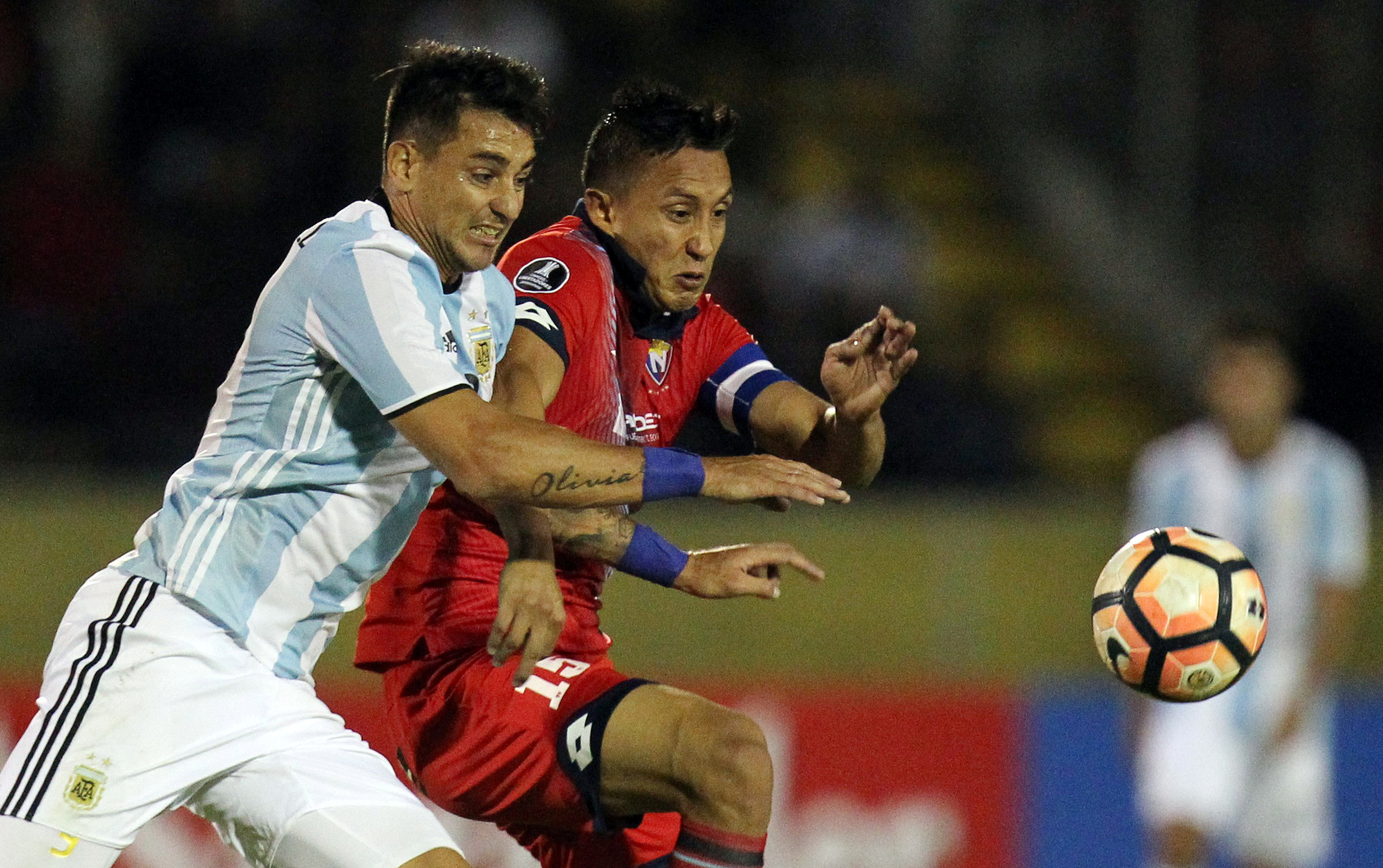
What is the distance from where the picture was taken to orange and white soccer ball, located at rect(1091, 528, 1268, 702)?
167 inches

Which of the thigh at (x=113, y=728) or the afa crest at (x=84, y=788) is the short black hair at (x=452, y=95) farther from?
the afa crest at (x=84, y=788)

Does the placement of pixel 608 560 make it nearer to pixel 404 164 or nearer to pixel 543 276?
pixel 543 276

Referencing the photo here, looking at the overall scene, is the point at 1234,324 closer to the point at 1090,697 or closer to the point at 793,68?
the point at 1090,697

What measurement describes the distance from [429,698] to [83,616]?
80 cm

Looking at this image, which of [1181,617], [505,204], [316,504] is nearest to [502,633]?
[316,504]

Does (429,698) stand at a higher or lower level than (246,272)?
lower

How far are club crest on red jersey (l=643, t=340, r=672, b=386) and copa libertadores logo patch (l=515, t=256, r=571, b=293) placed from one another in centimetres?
34

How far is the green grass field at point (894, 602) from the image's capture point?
314 inches

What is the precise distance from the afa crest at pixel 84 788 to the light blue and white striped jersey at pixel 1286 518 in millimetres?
4591

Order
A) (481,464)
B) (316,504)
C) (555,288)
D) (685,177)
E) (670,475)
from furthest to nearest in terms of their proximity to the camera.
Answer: (685,177), (555,288), (316,504), (670,475), (481,464)

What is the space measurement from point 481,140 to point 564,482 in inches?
29.5

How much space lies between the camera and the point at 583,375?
403 cm

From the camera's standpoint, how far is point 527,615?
356cm

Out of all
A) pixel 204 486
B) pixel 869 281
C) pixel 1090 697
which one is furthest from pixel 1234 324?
pixel 204 486
